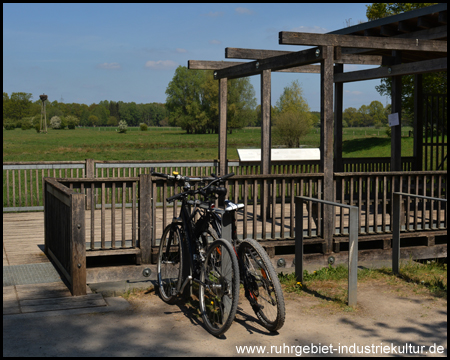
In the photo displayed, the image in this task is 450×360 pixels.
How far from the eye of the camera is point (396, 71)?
29.3 ft

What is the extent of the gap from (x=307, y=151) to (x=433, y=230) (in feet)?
12.7

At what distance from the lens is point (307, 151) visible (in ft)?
36.4

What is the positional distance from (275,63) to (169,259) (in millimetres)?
3677

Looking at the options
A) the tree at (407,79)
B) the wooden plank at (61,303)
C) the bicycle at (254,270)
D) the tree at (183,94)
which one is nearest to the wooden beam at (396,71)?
the bicycle at (254,270)

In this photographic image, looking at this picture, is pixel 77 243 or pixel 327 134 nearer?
pixel 77 243

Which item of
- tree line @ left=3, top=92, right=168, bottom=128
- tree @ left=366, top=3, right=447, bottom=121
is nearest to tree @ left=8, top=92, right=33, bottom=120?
tree line @ left=3, top=92, right=168, bottom=128

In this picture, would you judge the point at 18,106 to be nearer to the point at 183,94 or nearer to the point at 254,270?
the point at 183,94

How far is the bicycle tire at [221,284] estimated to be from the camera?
407 cm

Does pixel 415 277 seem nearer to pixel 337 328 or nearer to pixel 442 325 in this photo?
pixel 442 325

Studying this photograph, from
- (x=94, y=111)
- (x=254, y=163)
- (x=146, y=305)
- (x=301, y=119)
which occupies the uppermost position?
(x=94, y=111)

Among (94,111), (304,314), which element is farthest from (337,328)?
(94,111)

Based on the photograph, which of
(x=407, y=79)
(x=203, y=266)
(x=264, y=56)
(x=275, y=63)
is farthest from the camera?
(x=407, y=79)

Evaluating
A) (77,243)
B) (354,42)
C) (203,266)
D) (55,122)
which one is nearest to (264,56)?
(354,42)

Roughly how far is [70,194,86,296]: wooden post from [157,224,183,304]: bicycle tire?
0.77m
